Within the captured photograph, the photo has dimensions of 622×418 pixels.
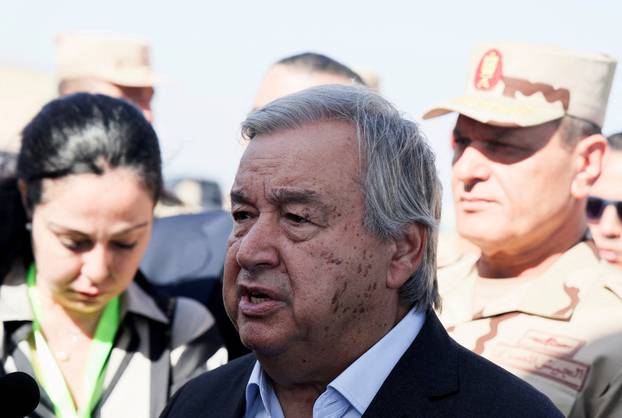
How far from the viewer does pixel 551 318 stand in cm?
398

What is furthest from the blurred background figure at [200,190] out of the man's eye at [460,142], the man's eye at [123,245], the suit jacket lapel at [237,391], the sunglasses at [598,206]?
the suit jacket lapel at [237,391]

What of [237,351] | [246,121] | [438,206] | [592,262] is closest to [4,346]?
[237,351]

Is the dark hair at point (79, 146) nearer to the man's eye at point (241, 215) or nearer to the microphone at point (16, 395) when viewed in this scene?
the man's eye at point (241, 215)

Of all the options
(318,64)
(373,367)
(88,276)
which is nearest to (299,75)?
(318,64)

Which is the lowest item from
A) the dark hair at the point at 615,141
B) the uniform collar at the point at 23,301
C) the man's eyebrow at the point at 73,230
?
the uniform collar at the point at 23,301

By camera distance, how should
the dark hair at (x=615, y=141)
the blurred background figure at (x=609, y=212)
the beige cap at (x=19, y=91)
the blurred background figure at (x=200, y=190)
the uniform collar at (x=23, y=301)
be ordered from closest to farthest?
the uniform collar at (x=23, y=301) → the blurred background figure at (x=609, y=212) → the dark hair at (x=615, y=141) → the blurred background figure at (x=200, y=190) → the beige cap at (x=19, y=91)

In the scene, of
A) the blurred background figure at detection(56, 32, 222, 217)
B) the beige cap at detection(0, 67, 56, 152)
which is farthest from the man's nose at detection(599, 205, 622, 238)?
the beige cap at detection(0, 67, 56, 152)

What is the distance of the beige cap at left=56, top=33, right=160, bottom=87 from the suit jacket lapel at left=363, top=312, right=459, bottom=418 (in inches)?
165

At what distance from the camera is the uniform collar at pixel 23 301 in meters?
4.35

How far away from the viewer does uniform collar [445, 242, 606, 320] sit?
3.99m

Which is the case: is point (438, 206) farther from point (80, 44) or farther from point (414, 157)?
point (80, 44)

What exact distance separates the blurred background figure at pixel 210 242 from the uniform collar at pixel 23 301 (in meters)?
0.61

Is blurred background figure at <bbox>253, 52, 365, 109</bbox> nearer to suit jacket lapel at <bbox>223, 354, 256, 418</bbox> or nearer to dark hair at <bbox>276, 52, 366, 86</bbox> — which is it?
dark hair at <bbox>276, 52, 366, 86</bbox>

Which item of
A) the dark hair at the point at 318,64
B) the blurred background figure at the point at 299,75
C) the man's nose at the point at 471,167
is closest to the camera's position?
the man's nose at the point at 471,167
